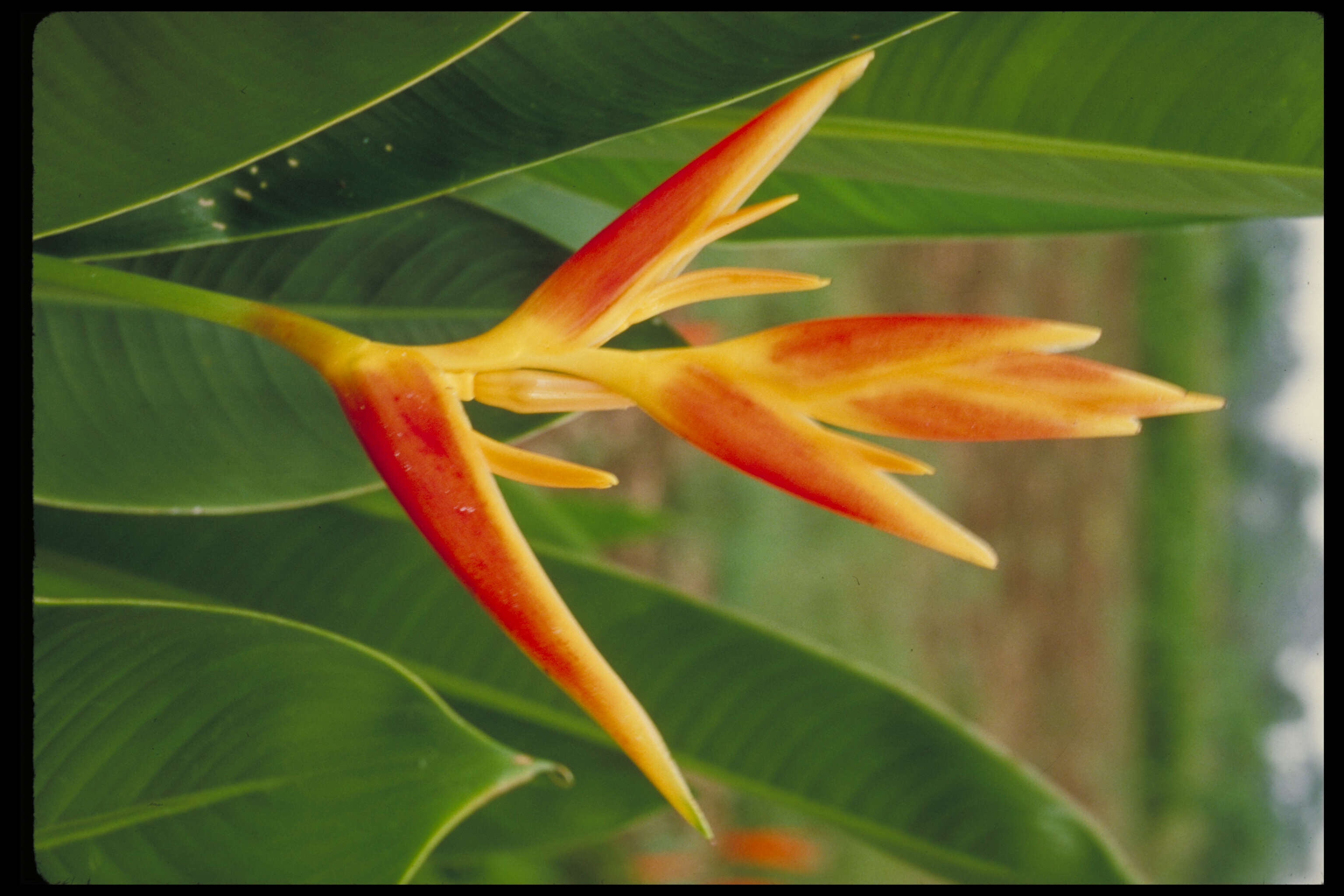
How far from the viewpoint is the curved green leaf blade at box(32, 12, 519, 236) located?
1.00 feet

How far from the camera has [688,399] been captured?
0.25m

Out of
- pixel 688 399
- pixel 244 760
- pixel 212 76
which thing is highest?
pixel 212 76

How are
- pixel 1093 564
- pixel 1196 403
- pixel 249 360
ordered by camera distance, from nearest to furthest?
pixel 1196 403 < pixel 249 360 < pixel 1093 564

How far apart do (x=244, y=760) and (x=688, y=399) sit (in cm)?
28

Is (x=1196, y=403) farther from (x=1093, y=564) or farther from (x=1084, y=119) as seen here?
(x=1093, y=564)

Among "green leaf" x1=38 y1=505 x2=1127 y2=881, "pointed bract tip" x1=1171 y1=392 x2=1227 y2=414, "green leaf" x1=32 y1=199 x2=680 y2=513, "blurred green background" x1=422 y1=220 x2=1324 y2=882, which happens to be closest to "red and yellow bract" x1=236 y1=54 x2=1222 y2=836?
"pointed bract tip" x1=1171 y1=392 x2=1227 y2=414

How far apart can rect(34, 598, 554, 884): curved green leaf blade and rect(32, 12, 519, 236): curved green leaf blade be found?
169 mm

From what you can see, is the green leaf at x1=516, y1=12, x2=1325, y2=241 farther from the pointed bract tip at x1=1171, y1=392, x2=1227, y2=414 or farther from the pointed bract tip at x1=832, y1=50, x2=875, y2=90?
the pointed bract tip at x1=1171, y1=392, x2=1227, y2=414

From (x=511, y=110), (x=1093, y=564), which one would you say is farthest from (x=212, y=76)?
(x=1093, y=564)

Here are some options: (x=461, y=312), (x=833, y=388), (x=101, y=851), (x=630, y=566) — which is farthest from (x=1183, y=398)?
(x=630, y=566)

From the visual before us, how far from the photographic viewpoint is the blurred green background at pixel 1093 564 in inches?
108

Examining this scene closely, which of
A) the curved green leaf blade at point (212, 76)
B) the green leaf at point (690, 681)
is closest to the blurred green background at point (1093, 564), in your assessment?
the green leaf at point (690, 681)

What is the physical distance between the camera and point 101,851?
395mm

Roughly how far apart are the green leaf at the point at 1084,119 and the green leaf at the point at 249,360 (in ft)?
0.20
